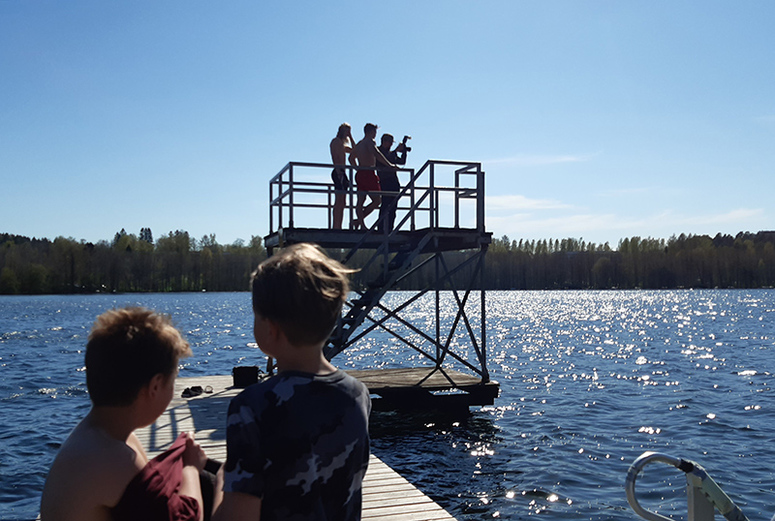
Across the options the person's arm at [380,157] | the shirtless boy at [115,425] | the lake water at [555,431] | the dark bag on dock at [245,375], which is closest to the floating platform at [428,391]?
the lake water at [555,431]

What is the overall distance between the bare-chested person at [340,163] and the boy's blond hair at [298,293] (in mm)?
12287

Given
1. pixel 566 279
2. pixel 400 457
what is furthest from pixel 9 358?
pixel 566 279

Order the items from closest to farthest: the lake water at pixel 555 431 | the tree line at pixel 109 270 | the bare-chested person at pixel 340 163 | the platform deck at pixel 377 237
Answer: the lake water at pixel 555 431 → the platform deck at pixel 377 237 → the bare-chested person at pixel 340 163 → the tree line at pixel 109 270

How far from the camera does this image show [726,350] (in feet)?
132

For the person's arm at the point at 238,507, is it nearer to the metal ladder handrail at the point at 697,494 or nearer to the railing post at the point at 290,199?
the metal ladder handrail at the point at 697,494

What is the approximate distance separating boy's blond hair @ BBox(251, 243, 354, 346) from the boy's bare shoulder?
2.09 feet

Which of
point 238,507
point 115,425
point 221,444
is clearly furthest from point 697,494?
point 221,444

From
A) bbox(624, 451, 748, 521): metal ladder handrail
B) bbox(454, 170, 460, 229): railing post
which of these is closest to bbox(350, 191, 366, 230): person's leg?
bbox(454, 170, 460, 229): railing post

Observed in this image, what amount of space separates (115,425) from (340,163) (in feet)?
42.0

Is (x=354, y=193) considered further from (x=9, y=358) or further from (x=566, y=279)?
(x=566, y=279)

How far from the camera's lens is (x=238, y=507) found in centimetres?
212

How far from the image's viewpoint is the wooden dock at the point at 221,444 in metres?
6.40

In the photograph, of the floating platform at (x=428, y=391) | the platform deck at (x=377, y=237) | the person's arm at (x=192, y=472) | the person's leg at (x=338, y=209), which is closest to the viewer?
the person's arm at (x=192, y=472)

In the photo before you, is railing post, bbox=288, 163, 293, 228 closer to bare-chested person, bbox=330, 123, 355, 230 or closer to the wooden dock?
bare-chested person, bbox=330, 123, 355, 230
